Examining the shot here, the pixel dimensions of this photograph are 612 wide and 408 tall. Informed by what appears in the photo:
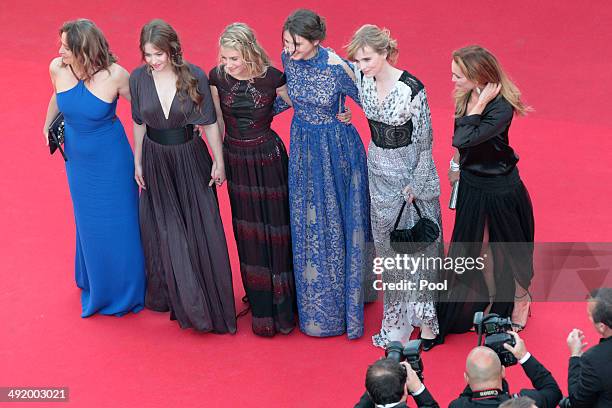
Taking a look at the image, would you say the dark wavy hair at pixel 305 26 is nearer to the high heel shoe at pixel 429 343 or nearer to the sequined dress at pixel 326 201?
the sequined dress at pixel 326 201

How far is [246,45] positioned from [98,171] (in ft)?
3.83

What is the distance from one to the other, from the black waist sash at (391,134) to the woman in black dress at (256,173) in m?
0.53

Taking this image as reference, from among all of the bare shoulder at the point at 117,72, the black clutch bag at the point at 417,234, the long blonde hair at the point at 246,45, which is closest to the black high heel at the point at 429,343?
the black clutch bag at the point at 417,234

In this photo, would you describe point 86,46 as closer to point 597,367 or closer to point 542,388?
point 542,388

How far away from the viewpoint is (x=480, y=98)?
4777 mm

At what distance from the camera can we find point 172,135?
5.15 metres

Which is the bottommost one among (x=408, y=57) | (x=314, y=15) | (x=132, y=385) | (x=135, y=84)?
(x=132, y=385)

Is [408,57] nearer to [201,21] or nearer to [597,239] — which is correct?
[201,21]

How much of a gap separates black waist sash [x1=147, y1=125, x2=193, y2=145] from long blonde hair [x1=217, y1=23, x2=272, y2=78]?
1.60 feet

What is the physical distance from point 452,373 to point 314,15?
6.23 feet

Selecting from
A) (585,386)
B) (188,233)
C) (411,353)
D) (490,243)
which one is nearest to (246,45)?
(188,233)

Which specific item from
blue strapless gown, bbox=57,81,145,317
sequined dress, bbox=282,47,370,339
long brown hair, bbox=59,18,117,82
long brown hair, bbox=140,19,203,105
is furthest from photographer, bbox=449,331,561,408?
long brown hair, bbox=59,18,117,82

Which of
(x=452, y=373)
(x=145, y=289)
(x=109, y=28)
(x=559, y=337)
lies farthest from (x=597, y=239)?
(x=109, y=28)

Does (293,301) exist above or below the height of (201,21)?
below
